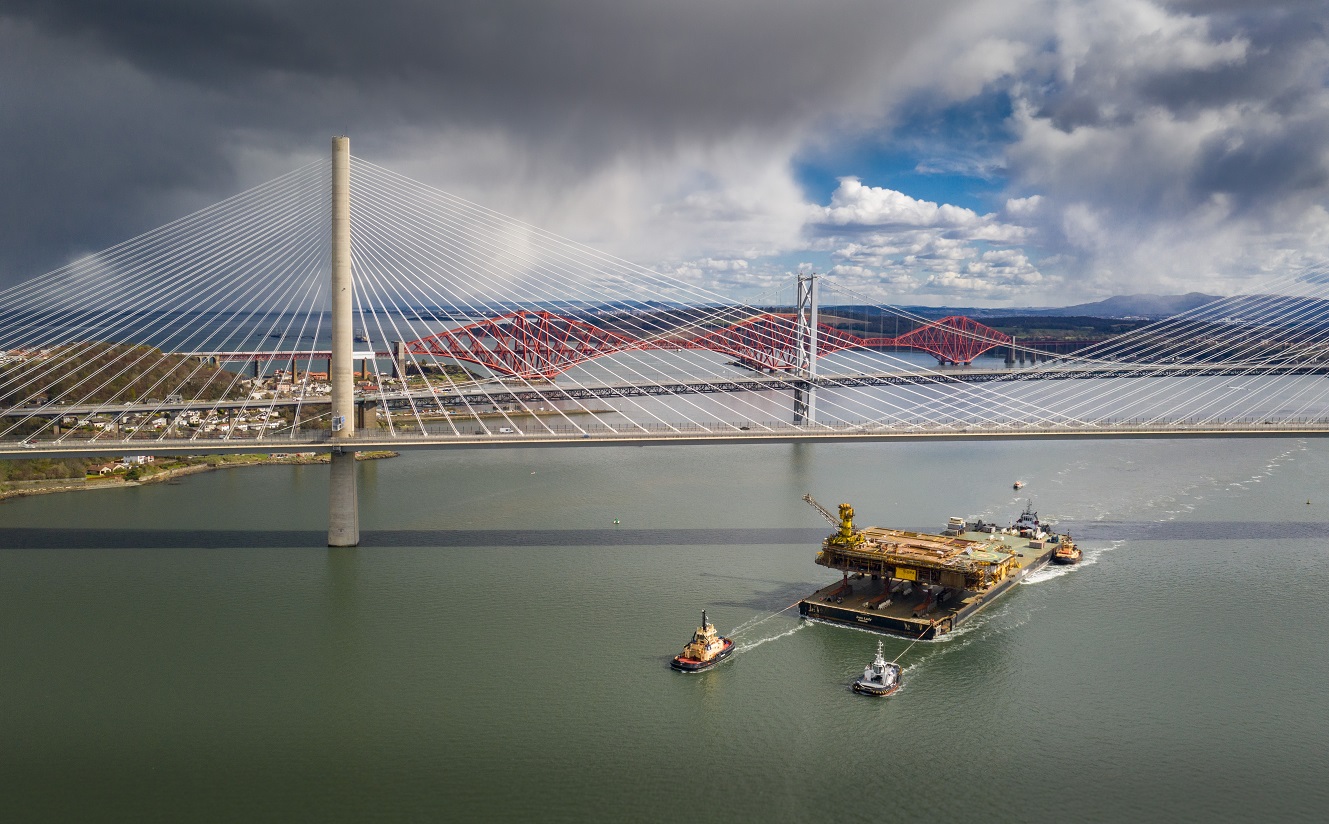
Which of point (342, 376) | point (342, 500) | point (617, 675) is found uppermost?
point (342, 376)

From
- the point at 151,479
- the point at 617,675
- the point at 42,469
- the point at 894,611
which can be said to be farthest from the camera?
the point at 151,479

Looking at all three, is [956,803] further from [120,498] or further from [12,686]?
[120,498]

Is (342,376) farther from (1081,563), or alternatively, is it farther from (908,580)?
(1081,563)

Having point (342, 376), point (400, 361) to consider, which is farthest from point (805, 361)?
point (342, 376)

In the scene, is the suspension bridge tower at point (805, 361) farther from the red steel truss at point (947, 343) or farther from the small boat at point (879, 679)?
the red steel truss at point (947, 343)

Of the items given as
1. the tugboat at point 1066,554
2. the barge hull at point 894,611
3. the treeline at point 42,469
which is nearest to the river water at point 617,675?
the barge hull at point 894,611

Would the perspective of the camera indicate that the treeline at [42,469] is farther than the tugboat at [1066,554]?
Yes

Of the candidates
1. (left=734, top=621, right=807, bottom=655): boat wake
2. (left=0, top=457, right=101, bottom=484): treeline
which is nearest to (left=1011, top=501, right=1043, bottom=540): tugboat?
(left=734, top=621, right=807, bottom=655): boat wake
